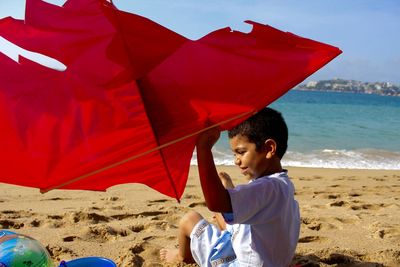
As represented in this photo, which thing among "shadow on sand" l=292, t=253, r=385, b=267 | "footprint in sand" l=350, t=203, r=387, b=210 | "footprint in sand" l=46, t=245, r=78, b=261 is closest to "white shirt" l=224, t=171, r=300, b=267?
"shadow on sand" l=292, t=253, r=385, b=267

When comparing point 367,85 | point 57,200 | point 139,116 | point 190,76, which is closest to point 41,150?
point 139,116

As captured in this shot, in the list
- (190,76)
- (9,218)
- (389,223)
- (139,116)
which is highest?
(190,76)

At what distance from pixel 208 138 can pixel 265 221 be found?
1.48ft

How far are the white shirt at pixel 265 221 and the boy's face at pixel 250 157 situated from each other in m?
0.08

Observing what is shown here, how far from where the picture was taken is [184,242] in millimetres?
2852

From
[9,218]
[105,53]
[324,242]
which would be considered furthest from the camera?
[9,218]

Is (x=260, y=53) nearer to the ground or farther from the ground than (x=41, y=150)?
farther from the ground

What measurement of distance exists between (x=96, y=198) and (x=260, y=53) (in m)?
3.49

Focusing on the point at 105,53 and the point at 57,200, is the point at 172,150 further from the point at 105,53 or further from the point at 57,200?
the point at 57,200

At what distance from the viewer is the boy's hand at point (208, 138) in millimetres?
1890

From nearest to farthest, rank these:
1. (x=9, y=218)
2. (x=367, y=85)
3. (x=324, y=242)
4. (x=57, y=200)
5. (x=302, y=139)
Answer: (x=324, y=242) → (x=9, y=218) → (x=57, y=200) → (x=302, y=139) → (x=367, y=85)

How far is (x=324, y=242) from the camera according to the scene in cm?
351

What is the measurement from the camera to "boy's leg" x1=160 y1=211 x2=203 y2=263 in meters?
2.76

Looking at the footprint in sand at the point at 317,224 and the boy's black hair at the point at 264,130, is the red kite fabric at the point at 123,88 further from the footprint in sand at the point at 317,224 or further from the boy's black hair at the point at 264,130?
the footprint in sand at the point at 317,224
